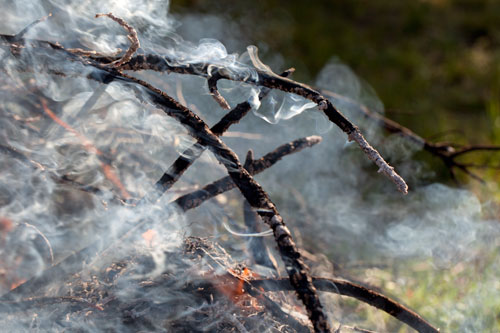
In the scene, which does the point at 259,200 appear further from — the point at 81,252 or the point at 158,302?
the point at 81,252

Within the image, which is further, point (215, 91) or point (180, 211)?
point (180, 211)

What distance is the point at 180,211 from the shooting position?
0.96 metres

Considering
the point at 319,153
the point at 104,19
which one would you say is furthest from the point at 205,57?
the point at 319,153

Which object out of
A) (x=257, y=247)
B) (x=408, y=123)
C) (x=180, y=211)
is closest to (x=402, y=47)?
(x=408, y=123)

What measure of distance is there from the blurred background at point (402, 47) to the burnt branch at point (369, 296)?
1671 millimetres

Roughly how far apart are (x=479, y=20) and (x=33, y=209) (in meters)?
3.82

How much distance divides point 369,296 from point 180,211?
404 mm

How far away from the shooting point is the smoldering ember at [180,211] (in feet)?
2.73

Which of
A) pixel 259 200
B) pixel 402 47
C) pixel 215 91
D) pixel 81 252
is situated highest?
pixel 402 47

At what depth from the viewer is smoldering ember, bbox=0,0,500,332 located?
2.73ft

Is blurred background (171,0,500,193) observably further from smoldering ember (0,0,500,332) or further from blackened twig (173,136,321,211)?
blackened twig (173,136,321,211)

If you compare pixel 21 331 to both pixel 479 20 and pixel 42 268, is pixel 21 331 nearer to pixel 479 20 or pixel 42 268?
pixel 42 268

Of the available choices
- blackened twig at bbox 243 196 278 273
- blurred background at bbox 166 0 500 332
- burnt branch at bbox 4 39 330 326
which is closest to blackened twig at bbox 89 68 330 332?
burnt branch at bbox 4 39 330 326

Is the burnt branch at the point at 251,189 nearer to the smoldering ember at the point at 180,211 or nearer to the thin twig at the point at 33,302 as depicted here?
the smoldering ember at the point at 180,211
